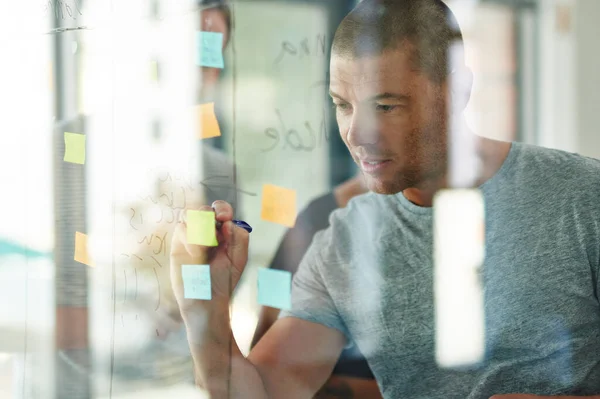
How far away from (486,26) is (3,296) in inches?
45.9

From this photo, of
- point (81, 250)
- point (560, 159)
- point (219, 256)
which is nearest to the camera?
point (560, 159)

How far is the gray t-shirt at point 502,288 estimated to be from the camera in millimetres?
1156

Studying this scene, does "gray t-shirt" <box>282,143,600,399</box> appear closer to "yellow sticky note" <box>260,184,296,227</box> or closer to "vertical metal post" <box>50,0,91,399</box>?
"yellow sticky note" <box>260,184,296,227</box>

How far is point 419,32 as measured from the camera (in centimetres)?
120

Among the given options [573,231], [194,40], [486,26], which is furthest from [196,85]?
[573,231]

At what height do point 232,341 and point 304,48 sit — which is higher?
point 304,48

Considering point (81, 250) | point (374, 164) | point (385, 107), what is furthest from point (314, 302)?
point (81, 250)

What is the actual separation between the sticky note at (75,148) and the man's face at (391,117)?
54cm

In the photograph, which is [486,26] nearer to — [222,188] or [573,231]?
[573,231]

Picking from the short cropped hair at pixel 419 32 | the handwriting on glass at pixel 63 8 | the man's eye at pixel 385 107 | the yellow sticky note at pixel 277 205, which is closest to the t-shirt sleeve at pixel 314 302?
the yellow sticky note at pixel 277 205

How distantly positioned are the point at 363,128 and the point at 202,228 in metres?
0.37

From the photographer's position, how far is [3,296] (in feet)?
4.87

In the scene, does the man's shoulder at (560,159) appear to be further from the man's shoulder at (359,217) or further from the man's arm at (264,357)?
the man's arm at (264,357)

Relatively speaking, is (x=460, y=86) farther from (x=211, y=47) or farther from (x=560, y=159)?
(x=211, y=47)
